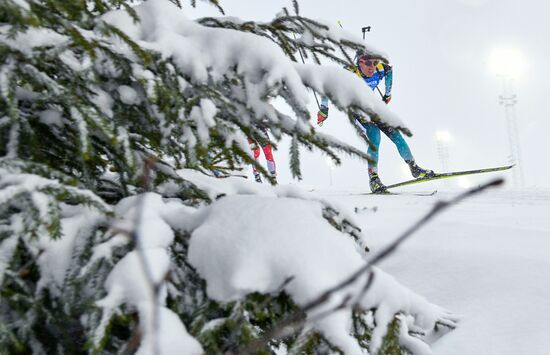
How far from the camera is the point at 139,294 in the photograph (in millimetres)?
1092

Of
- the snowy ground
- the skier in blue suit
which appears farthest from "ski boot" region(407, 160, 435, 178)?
the snowy ground

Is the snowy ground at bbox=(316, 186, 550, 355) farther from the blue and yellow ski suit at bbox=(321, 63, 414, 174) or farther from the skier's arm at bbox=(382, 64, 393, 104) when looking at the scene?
the skier's arm at bbox=(382, 64, 393, 104)

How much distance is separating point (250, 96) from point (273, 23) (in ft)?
1.84

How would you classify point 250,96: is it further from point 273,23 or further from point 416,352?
point 416,352

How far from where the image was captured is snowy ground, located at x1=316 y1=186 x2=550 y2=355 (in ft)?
6.75

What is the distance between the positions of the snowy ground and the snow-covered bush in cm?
67

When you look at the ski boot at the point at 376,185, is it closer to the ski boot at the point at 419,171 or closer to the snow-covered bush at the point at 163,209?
the ski boot at the point at 419,171

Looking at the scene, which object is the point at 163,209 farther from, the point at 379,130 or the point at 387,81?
the point at 387,81

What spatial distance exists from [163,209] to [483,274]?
202 cm

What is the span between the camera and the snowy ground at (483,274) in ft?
6.75

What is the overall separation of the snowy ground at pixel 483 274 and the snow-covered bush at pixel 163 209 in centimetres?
67

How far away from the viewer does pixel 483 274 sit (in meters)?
2.59

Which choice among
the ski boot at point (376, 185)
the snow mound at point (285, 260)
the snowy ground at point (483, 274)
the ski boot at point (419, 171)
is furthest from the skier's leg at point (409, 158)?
the snow mound at point (285, 260)

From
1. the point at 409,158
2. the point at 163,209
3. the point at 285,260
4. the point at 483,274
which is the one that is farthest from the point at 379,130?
the point at 285,260
